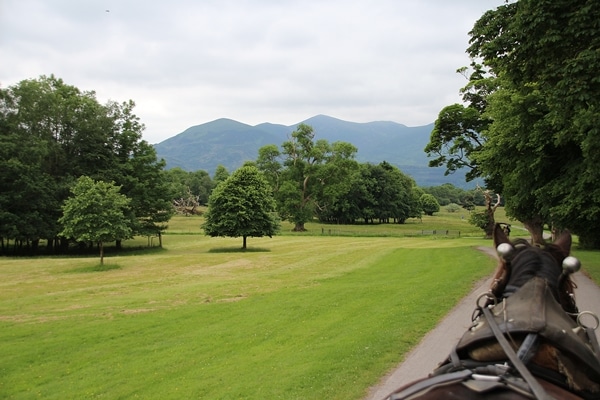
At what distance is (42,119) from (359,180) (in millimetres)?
62703

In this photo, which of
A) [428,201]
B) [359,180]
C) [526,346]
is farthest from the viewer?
[428,201]

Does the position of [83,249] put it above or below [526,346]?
below

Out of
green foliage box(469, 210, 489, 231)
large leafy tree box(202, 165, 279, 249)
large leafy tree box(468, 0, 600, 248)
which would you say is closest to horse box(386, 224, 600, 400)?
large leafy tree box(468, 0, 600, 248)

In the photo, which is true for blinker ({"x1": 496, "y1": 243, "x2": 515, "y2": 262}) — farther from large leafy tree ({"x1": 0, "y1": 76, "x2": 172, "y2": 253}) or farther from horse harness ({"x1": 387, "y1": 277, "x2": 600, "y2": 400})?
large leafy tree ({"x1": 0, "y1": 76, "x2": 172, "y2": 253})

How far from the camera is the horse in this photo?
6.80ft

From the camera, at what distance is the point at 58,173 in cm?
4816

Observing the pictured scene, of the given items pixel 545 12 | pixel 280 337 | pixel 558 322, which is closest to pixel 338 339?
pixel 280 337

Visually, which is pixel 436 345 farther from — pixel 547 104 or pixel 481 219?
pixel 481 219

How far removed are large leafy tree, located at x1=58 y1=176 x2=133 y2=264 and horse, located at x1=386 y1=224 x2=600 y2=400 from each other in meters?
31.2

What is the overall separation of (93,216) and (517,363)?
106ft

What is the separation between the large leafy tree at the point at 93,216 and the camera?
2988cm

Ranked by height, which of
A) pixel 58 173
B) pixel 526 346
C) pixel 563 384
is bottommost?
pixel 563 384

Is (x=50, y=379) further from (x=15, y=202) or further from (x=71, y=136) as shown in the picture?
(x=71, y=136)

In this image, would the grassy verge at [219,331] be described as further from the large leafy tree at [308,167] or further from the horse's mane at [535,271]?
the large leafy tree at [308,167]
